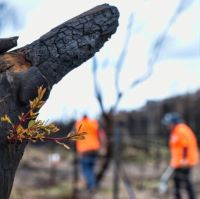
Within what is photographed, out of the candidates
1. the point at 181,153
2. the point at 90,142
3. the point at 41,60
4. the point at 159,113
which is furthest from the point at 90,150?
the point at 159,113

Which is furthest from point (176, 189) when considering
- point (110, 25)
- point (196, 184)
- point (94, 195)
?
point (110, 25)

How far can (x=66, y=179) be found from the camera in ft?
53.2

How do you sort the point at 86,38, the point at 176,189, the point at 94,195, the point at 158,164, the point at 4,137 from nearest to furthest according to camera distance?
the point at 4,137 → the point at 86,38 → the point at 176,189 → the point at 94,195 → the point at 158,164

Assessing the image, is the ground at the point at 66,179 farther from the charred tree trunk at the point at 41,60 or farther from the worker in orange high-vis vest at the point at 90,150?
the charred tree trunk at the point at 41,60

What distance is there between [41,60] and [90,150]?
1055 cm

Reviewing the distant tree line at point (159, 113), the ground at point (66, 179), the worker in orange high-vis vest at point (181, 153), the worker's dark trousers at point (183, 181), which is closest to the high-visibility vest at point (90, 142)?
the ground at point (66, 179)

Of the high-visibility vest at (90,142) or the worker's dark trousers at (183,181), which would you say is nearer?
the worker's dark trousers at (183,181)

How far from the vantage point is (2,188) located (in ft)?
7.92

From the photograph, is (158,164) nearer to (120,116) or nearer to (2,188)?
(120,116)

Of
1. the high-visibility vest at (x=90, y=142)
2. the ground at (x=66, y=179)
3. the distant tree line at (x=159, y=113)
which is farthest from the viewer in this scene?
the distant tree line at (x=159, y=113)

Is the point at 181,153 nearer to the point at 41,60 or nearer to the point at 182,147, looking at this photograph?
the point at 182,147

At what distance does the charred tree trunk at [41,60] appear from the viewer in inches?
93.5

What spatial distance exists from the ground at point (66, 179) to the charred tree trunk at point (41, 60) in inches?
313

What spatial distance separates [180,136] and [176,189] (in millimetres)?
924
